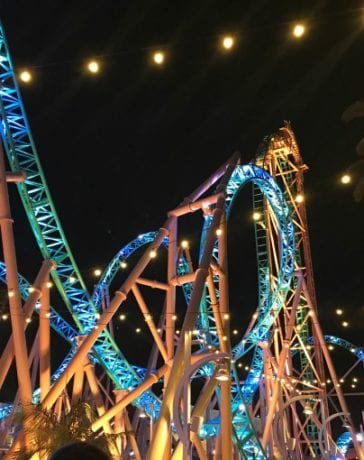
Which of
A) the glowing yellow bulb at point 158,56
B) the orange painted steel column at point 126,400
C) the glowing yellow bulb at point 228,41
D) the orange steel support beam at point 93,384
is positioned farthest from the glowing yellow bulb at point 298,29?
the orange steel support beam at point 93,384

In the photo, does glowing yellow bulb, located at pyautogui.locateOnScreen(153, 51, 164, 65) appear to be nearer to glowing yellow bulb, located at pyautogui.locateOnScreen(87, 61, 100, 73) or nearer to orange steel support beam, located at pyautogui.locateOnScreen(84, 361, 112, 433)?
glowing yellow bulb, located at pyautogui.locateOnScreen(87, 61, 100, 73)

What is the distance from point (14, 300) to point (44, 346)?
292 centimetres

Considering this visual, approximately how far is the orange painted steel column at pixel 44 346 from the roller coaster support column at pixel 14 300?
6.49 ft

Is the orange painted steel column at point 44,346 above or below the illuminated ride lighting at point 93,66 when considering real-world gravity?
below

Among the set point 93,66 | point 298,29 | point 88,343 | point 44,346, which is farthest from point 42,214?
point 298,29

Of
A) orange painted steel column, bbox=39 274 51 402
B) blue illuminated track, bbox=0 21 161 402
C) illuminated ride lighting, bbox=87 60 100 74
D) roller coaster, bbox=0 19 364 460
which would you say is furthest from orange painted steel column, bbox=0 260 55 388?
illuminated ride lighting, bbox=87 60 100 74

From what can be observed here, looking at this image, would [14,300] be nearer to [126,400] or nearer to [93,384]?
[126,400]

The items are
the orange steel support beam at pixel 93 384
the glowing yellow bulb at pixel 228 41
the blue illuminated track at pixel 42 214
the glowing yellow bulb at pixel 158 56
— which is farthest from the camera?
the orange steel support beam at pixel 93 384

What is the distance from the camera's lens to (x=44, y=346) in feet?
45.9

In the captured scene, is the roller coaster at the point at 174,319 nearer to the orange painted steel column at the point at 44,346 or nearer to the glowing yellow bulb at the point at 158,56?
the orange painted steel column at the point at 44,346

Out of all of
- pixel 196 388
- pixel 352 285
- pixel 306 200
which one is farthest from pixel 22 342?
pixel 196 388

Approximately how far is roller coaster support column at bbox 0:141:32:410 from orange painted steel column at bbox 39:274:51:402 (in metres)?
1.98

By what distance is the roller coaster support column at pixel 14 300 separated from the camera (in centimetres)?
1143

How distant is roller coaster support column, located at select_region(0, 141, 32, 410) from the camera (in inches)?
450
